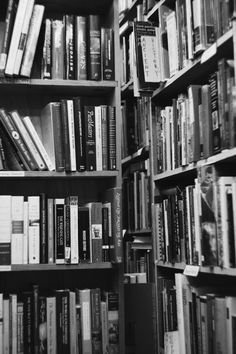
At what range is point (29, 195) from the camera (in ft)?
7.41

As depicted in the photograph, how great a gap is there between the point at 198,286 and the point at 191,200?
1.02 feet

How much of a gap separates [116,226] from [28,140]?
475mm

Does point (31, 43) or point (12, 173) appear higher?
point (31, 43)

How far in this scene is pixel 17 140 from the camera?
6.69 ft

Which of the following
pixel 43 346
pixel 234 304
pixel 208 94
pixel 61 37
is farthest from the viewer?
pixel 61 37

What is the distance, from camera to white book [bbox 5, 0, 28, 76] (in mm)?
2021

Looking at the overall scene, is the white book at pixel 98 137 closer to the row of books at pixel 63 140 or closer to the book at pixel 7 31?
the row of books at pixel 63 140

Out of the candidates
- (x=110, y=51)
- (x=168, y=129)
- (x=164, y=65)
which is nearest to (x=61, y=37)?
(x=110, y=51)

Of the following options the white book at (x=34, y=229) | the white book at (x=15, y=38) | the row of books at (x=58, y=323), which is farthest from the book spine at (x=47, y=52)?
the row of books at (x=58, y=323)

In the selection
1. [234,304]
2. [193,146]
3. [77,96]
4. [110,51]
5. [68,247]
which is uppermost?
[110,51]

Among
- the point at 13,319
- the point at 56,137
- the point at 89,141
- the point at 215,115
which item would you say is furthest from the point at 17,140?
the point at 215,115

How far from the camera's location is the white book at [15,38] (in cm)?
202

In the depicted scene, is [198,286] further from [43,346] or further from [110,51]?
[110,51]

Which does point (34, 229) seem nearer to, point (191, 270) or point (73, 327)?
point (73, 327)
